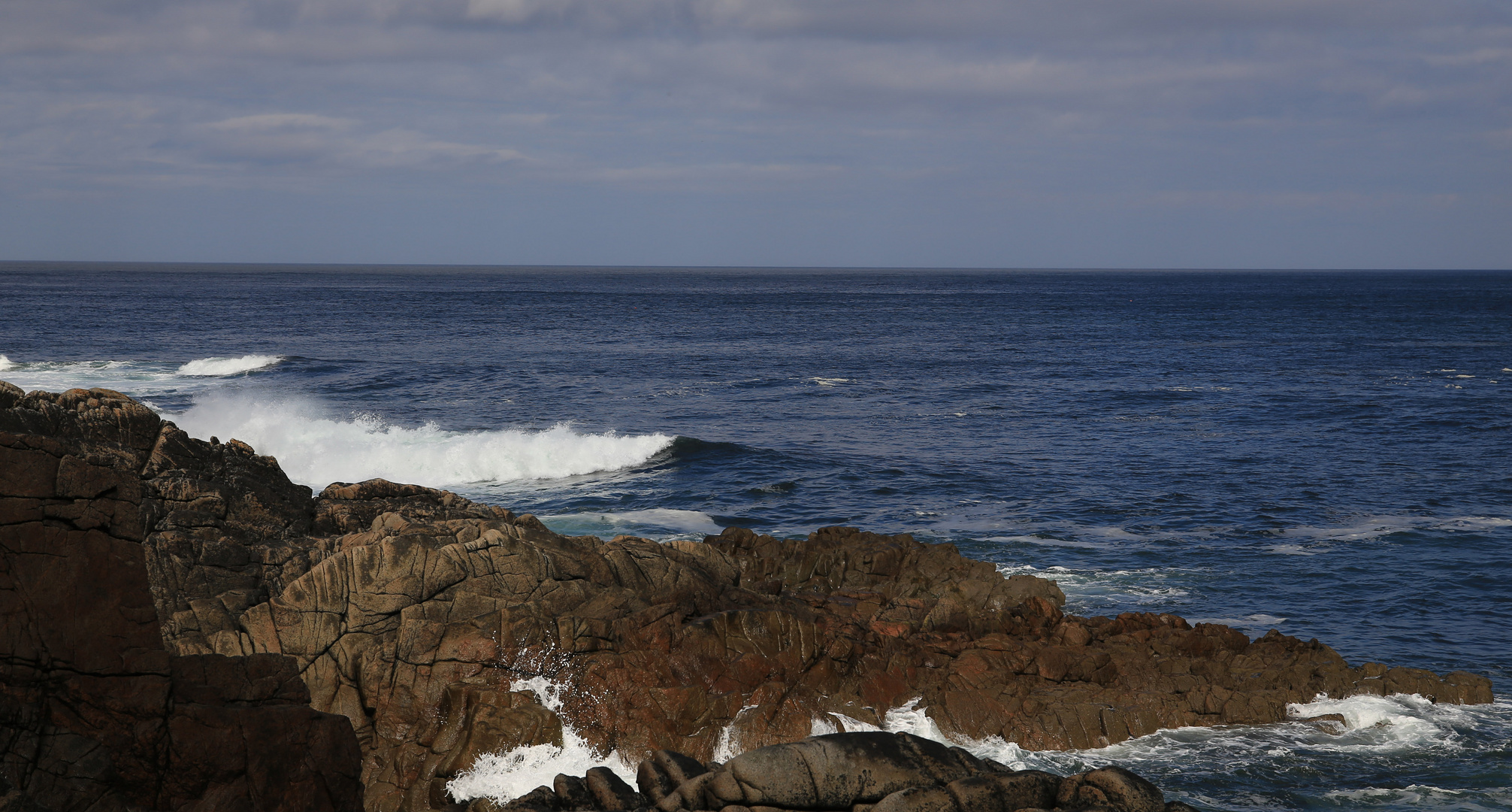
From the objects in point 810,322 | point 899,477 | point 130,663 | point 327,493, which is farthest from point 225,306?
point 130,663

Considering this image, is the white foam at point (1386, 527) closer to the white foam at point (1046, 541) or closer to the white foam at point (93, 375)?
the white foam at point (1046, 541)

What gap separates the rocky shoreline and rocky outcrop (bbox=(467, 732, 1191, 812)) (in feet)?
0.77

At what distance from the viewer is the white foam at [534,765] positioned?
39.4ft

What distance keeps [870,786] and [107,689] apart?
6.05 m

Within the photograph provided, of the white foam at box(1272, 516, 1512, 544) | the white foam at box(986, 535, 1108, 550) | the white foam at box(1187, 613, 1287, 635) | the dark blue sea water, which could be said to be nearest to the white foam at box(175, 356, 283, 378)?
the dark blue sea water

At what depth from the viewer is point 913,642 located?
52.0 ft

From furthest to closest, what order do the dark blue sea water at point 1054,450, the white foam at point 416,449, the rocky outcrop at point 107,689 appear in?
the white foam at point 416,449
the dark blue sea water at point 1054,450
the rocky outcrop at point 107,689

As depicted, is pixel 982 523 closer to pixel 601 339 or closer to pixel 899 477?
pixel 899 477

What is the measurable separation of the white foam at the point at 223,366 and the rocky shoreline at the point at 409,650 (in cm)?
4756

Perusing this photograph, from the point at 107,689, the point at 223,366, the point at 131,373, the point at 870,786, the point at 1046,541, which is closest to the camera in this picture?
the point at 107,689

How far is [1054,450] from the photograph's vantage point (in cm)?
3888

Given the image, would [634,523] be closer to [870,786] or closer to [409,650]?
[409,650]

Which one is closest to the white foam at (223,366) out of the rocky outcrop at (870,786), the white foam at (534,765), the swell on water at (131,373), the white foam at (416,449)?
the swell on water at (131,373)

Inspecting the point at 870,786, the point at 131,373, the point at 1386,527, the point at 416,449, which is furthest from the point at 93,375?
the point at 870,786
